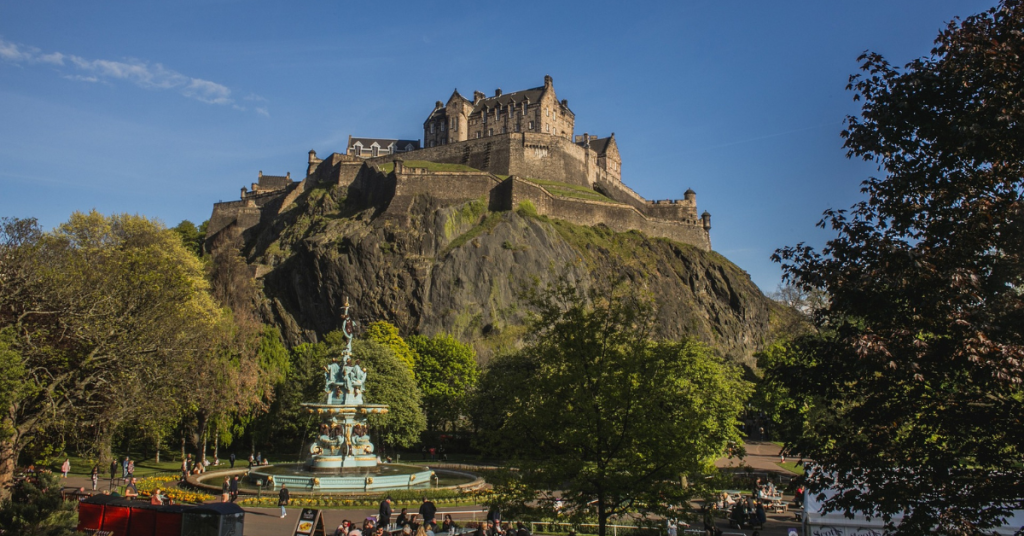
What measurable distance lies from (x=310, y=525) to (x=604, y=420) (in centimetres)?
674

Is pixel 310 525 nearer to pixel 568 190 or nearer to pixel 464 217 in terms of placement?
pixel 464 217

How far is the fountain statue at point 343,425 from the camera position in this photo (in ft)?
81.5

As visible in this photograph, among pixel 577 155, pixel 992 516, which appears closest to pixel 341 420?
pixel 992 516

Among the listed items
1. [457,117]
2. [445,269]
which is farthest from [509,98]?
[445,269]

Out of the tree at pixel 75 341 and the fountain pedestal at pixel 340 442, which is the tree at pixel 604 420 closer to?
the fountain pedestal at pixel 340 442

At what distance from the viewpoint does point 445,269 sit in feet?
203

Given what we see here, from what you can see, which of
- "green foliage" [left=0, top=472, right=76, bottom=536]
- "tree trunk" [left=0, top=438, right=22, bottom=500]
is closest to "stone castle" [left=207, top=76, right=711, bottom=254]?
"tree trunk" [left=0, top=438, right=22, bottom=500]

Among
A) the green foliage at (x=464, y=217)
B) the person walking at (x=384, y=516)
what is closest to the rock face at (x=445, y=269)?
the green foliage at (x=464, y=217)

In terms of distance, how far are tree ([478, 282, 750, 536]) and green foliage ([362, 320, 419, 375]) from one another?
3446 cm

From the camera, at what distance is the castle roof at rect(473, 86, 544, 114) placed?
290 ft

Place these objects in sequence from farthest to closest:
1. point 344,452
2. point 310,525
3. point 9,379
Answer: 1. point 344,452
2. point 9,379
3. point 310,525

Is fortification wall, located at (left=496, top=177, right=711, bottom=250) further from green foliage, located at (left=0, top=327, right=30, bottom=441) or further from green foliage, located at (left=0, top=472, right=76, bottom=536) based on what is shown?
green foliage, located at (left=0, top=472, right=76, bottom=536)

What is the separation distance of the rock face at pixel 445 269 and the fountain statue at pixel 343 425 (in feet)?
100

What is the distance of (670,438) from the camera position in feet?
41.1
